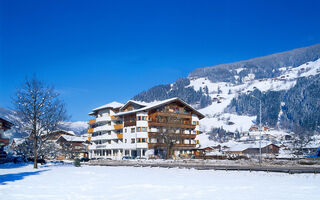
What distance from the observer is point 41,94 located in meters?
45.8

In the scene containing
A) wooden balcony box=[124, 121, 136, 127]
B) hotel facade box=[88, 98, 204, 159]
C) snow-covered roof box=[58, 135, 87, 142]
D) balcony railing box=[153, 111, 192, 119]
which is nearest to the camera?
hotel facade box=[88, 98, 204, 159]

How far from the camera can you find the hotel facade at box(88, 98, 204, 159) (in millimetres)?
85875

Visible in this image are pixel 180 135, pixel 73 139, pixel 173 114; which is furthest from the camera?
pixel 73 139

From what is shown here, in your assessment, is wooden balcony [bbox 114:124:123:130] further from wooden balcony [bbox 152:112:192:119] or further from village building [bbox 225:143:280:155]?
village building [bbox 225:143:280:155]

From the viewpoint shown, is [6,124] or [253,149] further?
[253,149]

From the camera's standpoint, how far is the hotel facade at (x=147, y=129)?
8588cm

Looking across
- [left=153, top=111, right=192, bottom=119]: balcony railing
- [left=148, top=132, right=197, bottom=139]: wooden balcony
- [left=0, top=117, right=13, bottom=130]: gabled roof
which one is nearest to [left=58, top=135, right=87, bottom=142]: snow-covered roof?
[left=148, top=132, right=197, bottom=139]: wooden balcony

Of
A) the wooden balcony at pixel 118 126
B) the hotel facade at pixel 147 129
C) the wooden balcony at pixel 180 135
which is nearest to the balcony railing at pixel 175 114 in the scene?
the hotel facade at pixel 147 129

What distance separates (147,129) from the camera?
86.8 metres

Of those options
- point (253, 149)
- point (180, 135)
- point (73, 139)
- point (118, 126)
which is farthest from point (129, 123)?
point (253, 149)

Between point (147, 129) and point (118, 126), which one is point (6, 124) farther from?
point (118, 126)

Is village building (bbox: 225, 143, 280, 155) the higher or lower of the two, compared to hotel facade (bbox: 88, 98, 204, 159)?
lower

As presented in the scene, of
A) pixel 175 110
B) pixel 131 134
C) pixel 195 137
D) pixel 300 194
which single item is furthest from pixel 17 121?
pixel 195 137

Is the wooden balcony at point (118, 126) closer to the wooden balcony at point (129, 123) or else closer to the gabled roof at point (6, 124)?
the wooden balcony at point (129, 123)
